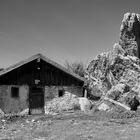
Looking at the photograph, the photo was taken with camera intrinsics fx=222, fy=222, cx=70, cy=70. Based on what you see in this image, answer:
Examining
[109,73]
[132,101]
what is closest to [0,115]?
[132,101]

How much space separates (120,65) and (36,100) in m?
14.5

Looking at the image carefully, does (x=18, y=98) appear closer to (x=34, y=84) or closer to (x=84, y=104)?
(x=34, y=84)

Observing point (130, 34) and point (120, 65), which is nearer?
point (120, 65)

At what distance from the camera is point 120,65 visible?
29484 mm

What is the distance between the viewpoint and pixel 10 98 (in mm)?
18000

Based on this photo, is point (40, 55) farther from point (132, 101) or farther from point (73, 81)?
point (132, 101)

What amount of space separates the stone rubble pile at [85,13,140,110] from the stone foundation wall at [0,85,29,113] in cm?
950

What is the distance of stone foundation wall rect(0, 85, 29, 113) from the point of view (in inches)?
698

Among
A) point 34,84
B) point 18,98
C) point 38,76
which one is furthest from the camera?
→ point 38,76

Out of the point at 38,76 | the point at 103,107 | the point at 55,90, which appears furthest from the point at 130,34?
the point at 38,76

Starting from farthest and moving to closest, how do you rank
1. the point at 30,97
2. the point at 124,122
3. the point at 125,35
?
the point at 125,35
the point at 30,97
the point at 124,122

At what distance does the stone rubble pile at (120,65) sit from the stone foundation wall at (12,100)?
31.2ft

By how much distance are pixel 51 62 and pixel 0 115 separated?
597 cm

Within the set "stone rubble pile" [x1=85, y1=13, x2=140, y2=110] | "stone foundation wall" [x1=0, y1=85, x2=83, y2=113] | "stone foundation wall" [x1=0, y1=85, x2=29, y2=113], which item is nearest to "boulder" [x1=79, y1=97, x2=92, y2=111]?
"stone foundation wall" [x1=0, y1=85, x2=83, y2=113]
